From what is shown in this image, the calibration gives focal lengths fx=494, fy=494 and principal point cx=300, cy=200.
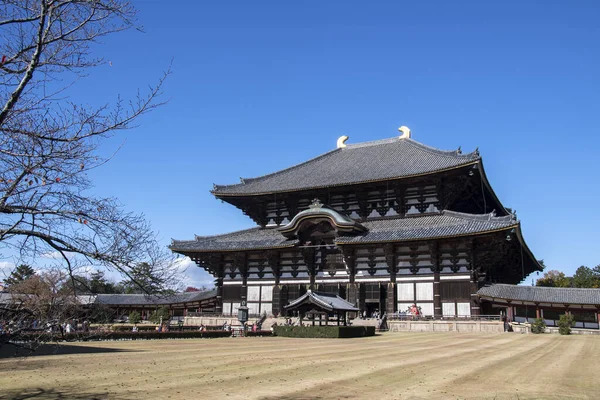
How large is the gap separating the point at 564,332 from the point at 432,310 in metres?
9.22

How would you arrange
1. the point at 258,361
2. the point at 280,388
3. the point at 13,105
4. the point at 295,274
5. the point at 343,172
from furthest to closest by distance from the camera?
the point at 343,172, the point at 295,274, the point at 258,361, the point at 280,388, the point at 13,105

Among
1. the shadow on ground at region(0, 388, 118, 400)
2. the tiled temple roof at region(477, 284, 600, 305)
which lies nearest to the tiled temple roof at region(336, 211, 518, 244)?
the tiled temple roof at region(477, 284, 600, 305)

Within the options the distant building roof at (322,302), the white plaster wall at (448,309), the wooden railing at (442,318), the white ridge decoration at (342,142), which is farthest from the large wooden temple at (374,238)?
the distant building roof at (322,302)

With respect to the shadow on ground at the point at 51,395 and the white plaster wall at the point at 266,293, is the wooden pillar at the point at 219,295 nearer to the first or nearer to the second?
the white plaster wall at the point at 266,293

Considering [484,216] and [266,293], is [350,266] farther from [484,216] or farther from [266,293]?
[484,216]

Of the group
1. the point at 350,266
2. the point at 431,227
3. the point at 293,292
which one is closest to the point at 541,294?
the point at 431,227

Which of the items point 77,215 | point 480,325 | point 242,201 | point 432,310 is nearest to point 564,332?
point 480,325

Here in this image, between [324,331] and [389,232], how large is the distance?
13852 millimetres

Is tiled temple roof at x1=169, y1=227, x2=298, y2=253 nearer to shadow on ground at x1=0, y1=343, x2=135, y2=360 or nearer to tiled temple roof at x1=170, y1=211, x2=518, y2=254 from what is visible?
tiled temple roof at x1=170, y1=211, x2=518, y2=254

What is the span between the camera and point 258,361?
1608 centimetres

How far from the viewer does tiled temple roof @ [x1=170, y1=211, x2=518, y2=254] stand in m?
36.6

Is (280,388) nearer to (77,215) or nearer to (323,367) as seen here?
(323,367)

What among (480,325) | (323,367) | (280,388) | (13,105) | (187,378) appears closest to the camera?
(13,105)

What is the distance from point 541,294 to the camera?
3859 cm
